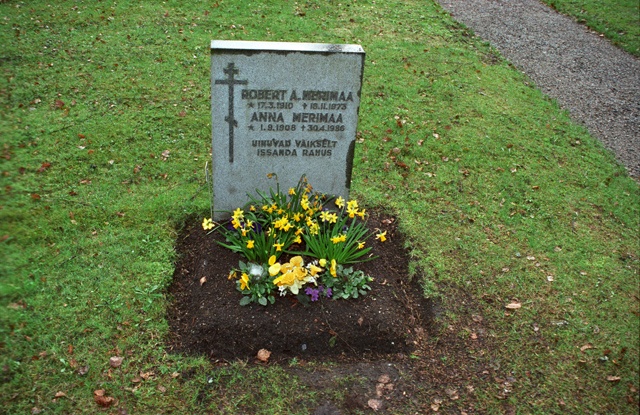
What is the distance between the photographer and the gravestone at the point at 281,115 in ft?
14.2

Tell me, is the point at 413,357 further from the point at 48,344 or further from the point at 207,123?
the point at 207,123

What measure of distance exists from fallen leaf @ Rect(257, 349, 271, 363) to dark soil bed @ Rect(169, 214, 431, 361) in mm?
28

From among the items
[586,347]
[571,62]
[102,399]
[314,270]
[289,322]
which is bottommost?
[102,399]

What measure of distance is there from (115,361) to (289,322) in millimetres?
1280

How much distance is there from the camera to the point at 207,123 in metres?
6.95

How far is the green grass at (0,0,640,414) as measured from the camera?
12.6ft

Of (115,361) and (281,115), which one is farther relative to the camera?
(281,115)

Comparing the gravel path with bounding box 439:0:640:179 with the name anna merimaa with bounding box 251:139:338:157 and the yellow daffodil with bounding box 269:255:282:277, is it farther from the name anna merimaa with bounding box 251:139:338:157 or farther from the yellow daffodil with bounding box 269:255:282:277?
the yellow daffodil with bounding box 269:255:282:277

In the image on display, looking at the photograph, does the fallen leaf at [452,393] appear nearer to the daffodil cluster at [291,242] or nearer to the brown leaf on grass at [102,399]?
the daffodil cluster at [291,242]

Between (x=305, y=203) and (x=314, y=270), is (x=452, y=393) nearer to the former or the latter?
(x=314, y=270)

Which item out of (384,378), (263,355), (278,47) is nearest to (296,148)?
(278,47)

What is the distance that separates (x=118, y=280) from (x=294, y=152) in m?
1.86

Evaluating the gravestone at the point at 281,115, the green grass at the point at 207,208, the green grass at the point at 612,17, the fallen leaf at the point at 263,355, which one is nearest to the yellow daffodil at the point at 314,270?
the fallen leaf at the point at 263,355

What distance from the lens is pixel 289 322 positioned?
13.5 ft
